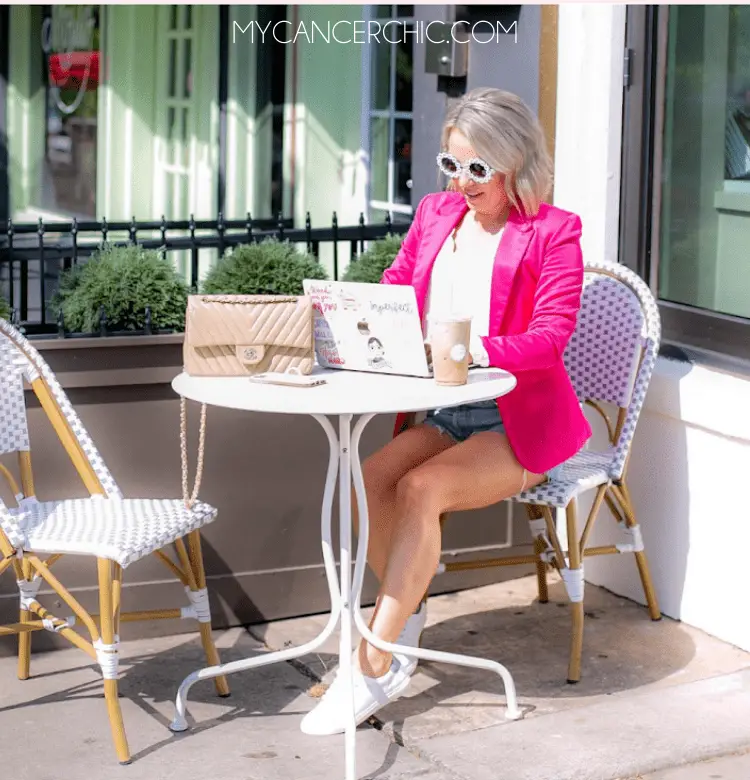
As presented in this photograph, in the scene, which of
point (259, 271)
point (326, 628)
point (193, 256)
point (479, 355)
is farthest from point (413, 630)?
point (193, 256)

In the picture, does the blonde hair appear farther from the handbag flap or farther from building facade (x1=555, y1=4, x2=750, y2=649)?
building facade (x1=555, y1=4, x2=750, y2=649)

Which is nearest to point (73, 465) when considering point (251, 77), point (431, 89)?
point (431, 89)

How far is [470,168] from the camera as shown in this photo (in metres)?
3.86

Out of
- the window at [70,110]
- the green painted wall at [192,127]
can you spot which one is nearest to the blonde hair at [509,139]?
the green painted wall at [192,127]

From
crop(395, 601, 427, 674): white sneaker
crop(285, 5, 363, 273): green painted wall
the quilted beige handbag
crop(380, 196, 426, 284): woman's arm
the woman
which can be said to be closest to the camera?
the quilted beige handbag

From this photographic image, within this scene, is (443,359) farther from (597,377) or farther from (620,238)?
(620,238)

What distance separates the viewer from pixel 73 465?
443cm

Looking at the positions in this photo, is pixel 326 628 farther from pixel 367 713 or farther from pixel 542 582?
pixel 542 582

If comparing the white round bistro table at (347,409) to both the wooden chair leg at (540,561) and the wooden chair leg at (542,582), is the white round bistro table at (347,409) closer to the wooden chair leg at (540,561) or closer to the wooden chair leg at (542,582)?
the wooden chair leg at (540,561)

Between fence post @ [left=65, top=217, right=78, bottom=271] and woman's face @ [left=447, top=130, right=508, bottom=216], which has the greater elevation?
woman's face @ [left=447, top=130, right=508, bottom=216]

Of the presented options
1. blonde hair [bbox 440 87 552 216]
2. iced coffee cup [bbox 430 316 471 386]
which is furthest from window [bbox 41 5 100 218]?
iced coffee cup [bbox 430 316 471 386]

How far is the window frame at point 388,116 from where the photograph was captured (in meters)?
5.63

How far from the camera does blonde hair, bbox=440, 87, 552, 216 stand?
388 centimetres

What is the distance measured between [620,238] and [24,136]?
270cm
